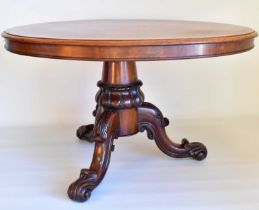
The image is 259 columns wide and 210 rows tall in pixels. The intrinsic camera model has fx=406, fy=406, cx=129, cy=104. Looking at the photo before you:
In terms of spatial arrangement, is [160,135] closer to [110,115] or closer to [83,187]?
[110,115]

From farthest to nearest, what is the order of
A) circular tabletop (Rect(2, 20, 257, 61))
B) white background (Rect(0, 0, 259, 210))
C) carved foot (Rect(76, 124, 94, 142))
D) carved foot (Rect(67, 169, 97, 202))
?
carved foot (Rect(76, 124, 94, 142))
white background (Rect(0, 0, 259, 210))
carved foot (Rect(67, 169, 97, 202))
circular tabletop (Rect(2, 20, 257, 61))

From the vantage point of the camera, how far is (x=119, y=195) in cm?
126

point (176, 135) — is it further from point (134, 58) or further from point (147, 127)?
point (134, 58)

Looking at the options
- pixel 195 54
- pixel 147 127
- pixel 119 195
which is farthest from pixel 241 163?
pixel 195 54

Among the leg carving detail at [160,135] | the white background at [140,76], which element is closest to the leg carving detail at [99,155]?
the leg carving detail at [160,135]

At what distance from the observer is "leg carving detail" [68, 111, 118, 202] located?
4.04ft

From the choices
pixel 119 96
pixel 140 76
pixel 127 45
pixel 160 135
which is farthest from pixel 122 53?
pixel 140 76

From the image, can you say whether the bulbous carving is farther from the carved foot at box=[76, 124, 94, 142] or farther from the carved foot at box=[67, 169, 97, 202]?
the carved foot at box=[76, 124, 94, 142]

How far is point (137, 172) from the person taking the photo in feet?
4.66

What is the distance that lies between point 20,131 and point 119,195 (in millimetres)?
798

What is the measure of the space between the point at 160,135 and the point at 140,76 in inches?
20.4

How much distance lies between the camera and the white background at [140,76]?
1.80 m

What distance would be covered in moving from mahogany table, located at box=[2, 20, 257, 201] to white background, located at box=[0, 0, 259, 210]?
81 millimetres

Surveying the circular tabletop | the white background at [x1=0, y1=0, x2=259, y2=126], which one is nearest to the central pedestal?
the circular tabletop
